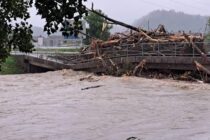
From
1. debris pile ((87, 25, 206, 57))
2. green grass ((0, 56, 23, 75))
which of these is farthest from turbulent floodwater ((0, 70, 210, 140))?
green grass ((0, 56, 23, 75))

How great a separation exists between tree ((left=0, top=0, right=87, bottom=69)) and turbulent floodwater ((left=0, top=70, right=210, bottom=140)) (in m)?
8.67

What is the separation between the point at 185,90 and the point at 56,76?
15964 mm

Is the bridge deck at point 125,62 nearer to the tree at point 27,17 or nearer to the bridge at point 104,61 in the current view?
the bridge at point 104,61

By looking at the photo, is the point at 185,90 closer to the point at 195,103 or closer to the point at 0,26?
the point at 195,103

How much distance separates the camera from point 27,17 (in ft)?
30.7

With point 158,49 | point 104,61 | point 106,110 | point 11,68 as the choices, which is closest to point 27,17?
point 106,110

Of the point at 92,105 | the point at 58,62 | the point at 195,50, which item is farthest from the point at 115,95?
the point at 58,62

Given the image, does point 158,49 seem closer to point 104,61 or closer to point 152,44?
point 152,44

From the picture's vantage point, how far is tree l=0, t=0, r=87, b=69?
28.3 feet

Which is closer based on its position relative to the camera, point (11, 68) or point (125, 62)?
point (125, 62)

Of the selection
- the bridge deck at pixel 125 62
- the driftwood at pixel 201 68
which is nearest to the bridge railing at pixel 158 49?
the bridge deck at pixel 125 62

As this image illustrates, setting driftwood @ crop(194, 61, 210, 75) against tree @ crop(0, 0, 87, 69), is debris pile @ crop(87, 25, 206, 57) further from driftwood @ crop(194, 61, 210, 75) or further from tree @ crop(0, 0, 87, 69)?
tree @ crop(0, 0, 87, 69)

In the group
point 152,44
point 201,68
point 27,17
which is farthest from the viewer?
point 152,44

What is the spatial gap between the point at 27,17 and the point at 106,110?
52.9ft
